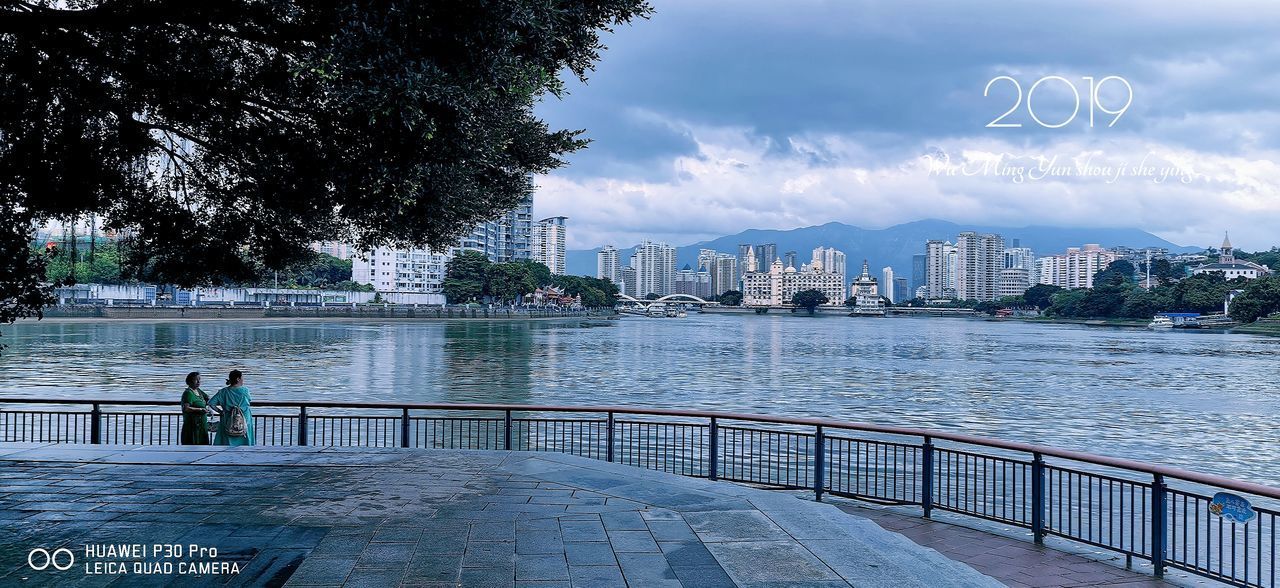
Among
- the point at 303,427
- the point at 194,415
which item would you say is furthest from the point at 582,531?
the point at 194,415

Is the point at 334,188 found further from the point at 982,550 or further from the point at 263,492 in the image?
the point at 982,550

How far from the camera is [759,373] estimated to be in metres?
52.3

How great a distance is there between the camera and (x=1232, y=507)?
24.2ft

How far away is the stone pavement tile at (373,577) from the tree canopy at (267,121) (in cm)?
392

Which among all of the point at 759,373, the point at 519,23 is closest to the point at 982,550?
the point at 519,23

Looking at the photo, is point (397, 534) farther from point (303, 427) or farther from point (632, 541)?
point (303, 427)

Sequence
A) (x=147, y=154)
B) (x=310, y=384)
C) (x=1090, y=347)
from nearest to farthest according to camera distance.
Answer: (x=147, y=154) → (x=310, y=384) → (x=1090, y=347)

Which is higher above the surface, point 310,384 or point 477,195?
point 477,195

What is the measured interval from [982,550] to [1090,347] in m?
87.7

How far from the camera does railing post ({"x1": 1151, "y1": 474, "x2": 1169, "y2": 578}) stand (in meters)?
8.33

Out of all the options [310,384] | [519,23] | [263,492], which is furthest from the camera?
[310,384]

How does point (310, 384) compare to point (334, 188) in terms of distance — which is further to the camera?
point (310, 384)

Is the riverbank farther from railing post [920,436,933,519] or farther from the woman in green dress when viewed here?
railing post [920,436,933,519]

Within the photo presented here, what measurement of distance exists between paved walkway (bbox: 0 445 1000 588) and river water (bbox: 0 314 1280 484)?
19056 millimetres
